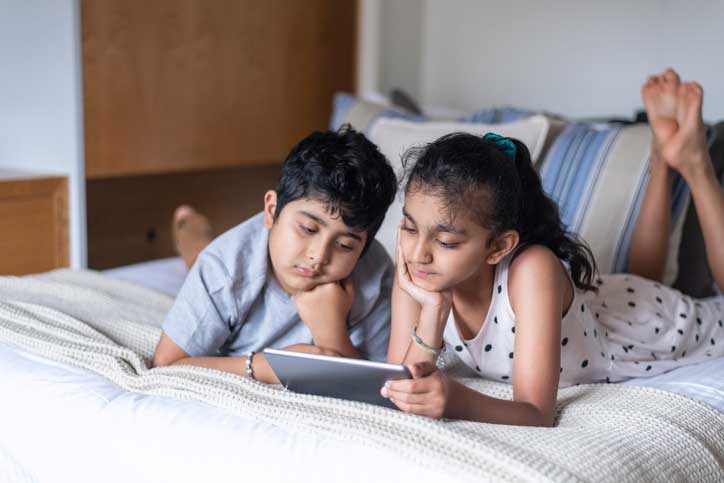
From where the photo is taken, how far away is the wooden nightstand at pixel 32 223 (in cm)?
202

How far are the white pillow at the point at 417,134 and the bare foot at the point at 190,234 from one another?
472mm

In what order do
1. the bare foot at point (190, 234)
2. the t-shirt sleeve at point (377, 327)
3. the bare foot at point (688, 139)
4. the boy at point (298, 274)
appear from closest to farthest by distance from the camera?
the boy at point (298, 274) → the t-shirt sleeve at point (377, 327) → the bare foot at point (688, 139) → the bare foot at point (190, 234)

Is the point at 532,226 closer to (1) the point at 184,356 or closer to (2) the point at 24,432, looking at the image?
(1) the point at 184,356

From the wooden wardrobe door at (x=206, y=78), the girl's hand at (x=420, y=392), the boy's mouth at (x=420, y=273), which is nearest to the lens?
the girl's hand at (x=420, y=392)

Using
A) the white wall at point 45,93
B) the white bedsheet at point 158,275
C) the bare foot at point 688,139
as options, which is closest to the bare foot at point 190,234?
the white bedsheet at point 158,275

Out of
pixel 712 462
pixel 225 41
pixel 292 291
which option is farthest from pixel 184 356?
pixel 225 41

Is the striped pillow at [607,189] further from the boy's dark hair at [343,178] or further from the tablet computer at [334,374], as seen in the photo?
the tablet computer at [334,374]

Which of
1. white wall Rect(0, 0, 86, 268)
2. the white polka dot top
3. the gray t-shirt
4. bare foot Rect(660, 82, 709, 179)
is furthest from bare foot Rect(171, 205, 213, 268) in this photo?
bare foot Rect(660, 82, 709, 179)

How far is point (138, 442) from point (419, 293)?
1.35 ft

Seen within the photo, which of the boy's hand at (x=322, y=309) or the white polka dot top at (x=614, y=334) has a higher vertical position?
the boy's hand at (x=322, y=309)

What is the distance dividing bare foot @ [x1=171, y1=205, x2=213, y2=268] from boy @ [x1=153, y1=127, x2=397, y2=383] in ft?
1.97

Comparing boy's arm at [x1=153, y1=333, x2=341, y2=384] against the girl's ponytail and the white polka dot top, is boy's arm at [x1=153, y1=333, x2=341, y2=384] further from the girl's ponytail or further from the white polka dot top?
the girl's ponytail

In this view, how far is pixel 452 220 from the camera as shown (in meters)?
1.06

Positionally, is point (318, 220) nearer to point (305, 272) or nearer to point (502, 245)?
point (305, 272)
